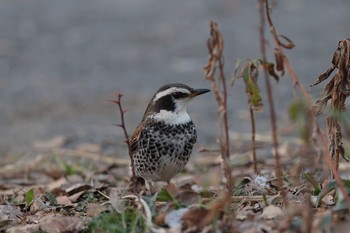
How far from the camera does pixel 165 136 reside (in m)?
7.28

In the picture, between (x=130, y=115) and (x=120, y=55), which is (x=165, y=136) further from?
(x=120, y=55)

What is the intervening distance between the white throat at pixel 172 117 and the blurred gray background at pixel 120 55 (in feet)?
10.9

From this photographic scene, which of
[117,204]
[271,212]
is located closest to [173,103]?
[117,204]

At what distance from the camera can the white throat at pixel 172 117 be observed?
7379 mm

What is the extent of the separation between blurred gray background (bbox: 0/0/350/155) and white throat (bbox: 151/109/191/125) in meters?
3.31

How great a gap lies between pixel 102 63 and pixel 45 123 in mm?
2373

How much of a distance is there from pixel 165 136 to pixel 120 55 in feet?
24.5

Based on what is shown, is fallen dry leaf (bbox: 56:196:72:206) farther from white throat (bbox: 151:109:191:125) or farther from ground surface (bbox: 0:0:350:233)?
white throat (bbox: 151:109:191:125)

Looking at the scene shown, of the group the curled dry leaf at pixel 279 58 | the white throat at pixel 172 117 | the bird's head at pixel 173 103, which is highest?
the curled dry leaf at pixel 279 58

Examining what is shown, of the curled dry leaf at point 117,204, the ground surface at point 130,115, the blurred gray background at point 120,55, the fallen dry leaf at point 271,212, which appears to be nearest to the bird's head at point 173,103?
the ground surface at point 130,115

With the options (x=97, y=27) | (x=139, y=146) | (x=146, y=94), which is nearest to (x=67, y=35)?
(x=97, y=27)

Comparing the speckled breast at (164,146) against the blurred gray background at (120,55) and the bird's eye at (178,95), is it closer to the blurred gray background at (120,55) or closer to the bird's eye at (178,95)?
the bird's eye at (178,95)

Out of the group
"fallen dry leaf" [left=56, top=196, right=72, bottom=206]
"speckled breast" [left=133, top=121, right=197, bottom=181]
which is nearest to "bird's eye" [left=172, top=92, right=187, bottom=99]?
"speckled breast" [left=133, top=121, right=197, bottom=181]

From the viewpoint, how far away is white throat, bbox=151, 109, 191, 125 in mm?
7379
